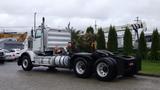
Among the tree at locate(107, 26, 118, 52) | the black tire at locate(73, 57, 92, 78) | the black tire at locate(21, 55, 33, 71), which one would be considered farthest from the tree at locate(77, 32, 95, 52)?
the tree at locate(107, 26, 118, 52)

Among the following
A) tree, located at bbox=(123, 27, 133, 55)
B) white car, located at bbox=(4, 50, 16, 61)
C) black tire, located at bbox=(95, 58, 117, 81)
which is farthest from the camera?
tree, located at bbox=(123, 27, 133, 55)

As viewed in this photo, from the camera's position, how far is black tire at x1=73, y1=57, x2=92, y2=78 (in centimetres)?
1512

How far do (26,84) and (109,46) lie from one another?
777 inches

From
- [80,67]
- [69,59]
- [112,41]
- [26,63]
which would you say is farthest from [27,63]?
[112,41]

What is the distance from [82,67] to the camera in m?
15.5

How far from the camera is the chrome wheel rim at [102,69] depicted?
14.3 m

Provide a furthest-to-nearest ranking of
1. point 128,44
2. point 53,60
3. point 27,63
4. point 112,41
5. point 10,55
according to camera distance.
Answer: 1. point 112,41
2. point 128,44
3. point 10,55
4. point 27,63
5. point 53,60

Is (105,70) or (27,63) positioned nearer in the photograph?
(105,70)

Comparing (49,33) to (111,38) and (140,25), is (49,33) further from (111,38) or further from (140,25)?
(140,25)

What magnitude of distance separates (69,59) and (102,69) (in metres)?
2.38

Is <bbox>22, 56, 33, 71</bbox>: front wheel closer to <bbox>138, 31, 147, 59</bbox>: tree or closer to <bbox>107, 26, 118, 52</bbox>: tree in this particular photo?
<bbox>138, 31, 147, 59</bbox>: tree

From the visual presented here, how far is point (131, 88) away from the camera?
472 inches

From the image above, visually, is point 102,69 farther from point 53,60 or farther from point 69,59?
point 53,60

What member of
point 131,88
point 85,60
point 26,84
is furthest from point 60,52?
point 131,88
